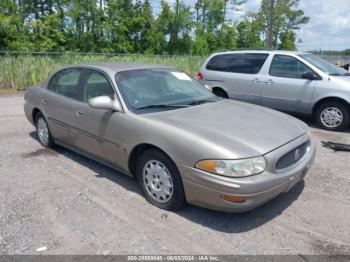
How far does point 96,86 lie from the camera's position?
4.28 meters

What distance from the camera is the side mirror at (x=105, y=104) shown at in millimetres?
3719

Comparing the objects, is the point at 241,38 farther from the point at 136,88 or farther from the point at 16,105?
the point at 136,88

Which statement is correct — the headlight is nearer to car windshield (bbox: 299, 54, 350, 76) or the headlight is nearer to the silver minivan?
the silver minivan

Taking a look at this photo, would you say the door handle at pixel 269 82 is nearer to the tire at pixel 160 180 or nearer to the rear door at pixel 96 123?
the rear door at pixel 96 123

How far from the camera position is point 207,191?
2975 mm

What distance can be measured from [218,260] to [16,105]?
9.68 metres

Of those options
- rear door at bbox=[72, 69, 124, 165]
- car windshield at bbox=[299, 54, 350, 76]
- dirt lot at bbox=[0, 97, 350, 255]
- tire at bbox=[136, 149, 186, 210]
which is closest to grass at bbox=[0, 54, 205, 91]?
rear door at bbox=[72, 69, 124, 165]

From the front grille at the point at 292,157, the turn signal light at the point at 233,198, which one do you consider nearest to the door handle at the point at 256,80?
the front grille at the point at 292,157

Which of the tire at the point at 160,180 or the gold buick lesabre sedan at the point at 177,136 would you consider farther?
the tire at the point at 160,180

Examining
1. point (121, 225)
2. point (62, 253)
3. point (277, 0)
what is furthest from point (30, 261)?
point (277, 0)

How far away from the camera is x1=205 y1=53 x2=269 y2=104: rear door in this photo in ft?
25.4

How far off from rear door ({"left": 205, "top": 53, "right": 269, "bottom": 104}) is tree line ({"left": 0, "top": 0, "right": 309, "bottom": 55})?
16537 mm

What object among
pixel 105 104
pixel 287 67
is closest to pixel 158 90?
pixel 105 104

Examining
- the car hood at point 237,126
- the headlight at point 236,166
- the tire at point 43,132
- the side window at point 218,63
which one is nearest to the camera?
the headlight at point 236,166
